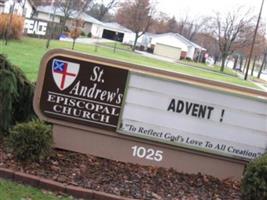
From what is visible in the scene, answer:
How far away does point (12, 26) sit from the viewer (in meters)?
37.9

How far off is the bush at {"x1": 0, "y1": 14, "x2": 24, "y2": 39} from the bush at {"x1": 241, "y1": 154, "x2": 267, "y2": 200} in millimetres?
32851

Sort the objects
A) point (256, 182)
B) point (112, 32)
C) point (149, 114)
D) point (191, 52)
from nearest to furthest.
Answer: point (256, 182), point (149, 114), point (191, 52), point (112, 32)

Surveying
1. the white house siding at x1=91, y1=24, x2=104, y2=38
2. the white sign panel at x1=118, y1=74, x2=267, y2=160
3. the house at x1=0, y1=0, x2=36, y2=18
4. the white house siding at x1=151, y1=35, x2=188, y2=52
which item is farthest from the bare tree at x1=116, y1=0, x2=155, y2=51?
the white sign panel at x1=118, y1=74, x2=267, y2=160

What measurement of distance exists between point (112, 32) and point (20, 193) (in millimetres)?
107687

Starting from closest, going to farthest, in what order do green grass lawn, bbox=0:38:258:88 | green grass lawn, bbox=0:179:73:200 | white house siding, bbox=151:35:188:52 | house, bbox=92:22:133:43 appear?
green grass lawn, bbox=0:179:73:200 → green grass lawn, bbox=0:38:258:88 → white house siding, bbox=151:35:188:52 → house, bbox=92:22:133:43

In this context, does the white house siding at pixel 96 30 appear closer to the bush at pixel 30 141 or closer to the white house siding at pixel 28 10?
the white house siding at pixel 28 10

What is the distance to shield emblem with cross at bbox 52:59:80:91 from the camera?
661cm

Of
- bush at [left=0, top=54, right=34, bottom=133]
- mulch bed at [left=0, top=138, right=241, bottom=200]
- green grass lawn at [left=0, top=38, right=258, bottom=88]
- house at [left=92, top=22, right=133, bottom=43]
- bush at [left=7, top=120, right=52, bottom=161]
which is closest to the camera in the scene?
mulch bed at [left=0, top=138, right=241, bottom=200]

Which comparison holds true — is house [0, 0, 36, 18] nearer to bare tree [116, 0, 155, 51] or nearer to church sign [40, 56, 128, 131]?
bare tree [116, 0, 155, 51]

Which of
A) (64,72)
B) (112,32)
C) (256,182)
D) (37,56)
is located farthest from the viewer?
(112,32)

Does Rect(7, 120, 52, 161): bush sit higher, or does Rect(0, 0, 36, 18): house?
Rect(0, 0, 36, 18): house

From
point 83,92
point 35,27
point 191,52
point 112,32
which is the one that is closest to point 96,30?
point 112,32

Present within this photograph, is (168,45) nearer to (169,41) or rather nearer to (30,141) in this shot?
(169,41)

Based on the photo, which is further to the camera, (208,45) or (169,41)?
(208,45)
